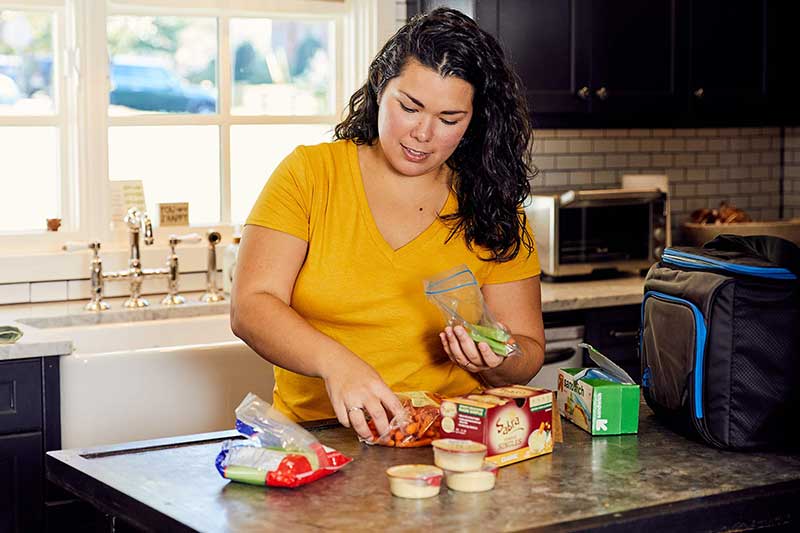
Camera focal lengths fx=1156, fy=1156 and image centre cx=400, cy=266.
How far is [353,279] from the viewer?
2.28 m

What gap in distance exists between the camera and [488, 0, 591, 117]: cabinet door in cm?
423

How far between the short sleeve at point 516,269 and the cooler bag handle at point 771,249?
410 mm

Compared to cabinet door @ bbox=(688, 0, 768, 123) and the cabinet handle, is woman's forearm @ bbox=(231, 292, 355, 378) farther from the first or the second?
cabinet door @ bbox=(688, 0, 768, 123)

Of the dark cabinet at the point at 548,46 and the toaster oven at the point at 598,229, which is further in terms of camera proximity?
the toaster oven at the point at 598,229

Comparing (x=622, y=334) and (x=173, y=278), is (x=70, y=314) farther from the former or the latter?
(x=622, y=334)

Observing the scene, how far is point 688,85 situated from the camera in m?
4.62

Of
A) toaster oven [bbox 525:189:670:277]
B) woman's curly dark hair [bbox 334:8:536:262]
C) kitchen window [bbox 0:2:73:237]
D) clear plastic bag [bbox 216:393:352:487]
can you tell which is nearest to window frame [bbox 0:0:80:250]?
kitchen window [bbox 0:2:73:237]

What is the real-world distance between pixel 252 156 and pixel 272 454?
8.88 feet

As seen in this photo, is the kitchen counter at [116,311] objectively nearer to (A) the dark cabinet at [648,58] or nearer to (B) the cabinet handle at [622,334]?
(B) the cabinet handle at [622,334]

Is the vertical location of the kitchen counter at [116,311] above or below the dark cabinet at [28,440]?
above

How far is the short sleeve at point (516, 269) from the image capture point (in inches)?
93.7

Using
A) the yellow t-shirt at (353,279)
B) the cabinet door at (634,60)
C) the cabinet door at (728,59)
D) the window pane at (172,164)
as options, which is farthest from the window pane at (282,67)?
the yellow t-shirt at (353,279)

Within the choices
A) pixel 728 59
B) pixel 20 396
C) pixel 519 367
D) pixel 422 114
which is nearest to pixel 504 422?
pixel 519 367

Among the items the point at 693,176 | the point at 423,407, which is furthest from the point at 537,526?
the point at 693,176
